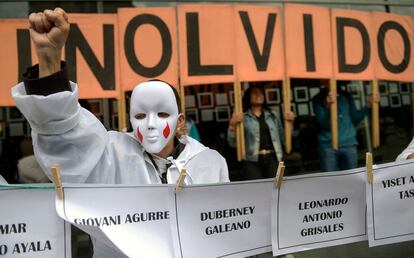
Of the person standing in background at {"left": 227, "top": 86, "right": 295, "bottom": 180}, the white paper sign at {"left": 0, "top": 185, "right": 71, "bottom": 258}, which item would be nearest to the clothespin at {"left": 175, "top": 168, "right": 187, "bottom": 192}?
the white paper sign at {"left": 0, "top": 185, "right": 71, "bottom": 258}

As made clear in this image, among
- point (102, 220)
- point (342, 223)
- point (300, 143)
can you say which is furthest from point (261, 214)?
point (300, 143)

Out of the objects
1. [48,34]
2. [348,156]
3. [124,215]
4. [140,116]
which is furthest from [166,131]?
[348,156]

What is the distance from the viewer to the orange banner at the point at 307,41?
4723 millimetres

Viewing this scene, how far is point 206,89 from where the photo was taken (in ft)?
19.4

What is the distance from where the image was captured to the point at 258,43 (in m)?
4.64

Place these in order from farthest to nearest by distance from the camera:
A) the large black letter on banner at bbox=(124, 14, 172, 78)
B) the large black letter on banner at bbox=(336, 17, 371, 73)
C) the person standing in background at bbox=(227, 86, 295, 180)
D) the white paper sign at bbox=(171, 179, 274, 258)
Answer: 1. the person standing in background at bbox=(227, 86, 295, 180)
2. the large black letter on banner at bbox=(336, 17, 371, 73)
3. the large black letter on banner at bbox=(124, 14, 172, 78)
4. the white paper sign at bbox=(171, 179, 274, 258)

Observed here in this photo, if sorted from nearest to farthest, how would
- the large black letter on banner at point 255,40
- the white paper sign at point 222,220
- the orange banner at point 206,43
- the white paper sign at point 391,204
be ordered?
the white paper sign at point 222,220 < the white paper sign at point 391,204 < the orange banner at point 206,43 < the large black letter on banner at point 255,40

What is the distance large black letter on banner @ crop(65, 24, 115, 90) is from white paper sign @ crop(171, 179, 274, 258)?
2.60 m

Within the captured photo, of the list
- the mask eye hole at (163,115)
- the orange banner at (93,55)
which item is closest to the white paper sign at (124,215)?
the mask eye hole at (163,115)

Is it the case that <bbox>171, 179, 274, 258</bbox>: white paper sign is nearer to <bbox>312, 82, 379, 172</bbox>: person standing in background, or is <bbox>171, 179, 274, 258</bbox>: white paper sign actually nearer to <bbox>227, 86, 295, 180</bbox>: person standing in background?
<bbox>227, 86, 295, 180</bbox>: person standing in background

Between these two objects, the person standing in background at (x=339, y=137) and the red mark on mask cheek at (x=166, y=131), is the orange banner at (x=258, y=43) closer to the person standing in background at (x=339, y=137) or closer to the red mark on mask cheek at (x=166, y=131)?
the person standing in background at (x=339, y=137)

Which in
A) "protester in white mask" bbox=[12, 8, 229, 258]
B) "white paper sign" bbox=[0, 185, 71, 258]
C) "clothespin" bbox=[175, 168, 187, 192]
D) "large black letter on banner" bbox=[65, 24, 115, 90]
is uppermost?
"large black letter on banner" bbox=[65, 24, 115, 90]

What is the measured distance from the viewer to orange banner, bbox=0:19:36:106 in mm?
4082

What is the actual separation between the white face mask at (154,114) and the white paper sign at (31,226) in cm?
44
